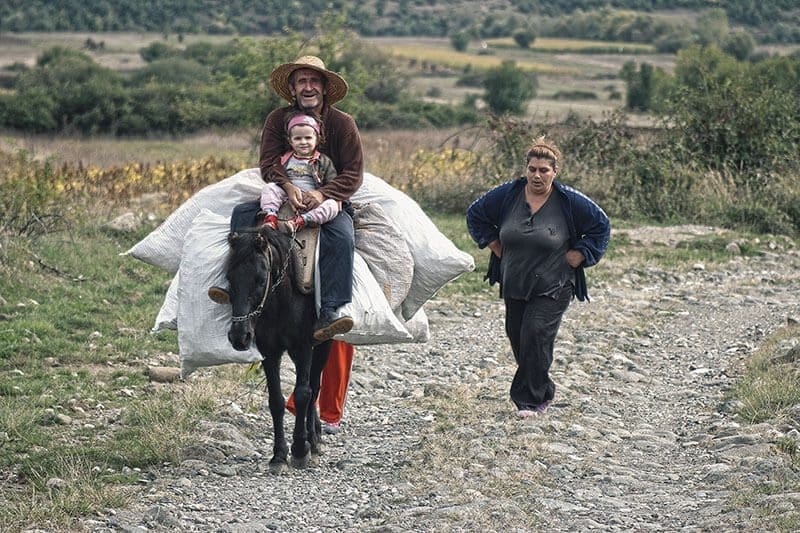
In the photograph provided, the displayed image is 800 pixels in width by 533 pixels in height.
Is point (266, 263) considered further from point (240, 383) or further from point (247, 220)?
point (240, 383)

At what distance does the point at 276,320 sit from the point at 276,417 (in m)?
0.60

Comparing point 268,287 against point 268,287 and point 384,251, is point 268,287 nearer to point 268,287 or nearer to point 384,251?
point 268,287

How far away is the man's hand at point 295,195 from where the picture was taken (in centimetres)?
755

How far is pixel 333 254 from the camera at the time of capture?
7.61 m

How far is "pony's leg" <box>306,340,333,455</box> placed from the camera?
8.04 meters

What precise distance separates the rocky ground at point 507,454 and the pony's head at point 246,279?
93 cm

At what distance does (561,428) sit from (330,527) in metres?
2.27

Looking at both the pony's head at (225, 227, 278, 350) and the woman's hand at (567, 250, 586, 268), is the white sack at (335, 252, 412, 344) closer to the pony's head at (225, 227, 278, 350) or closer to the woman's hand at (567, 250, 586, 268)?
the pony's head at (225, 227, 278, 350)

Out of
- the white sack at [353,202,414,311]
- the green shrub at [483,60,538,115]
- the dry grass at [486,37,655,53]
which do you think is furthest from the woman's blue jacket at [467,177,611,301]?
the dry grass at [486,37,655,53]

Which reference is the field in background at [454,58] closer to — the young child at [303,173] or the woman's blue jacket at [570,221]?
the woman's blue jacket at [570,221]

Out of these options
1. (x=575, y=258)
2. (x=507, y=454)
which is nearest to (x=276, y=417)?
(x=507, y=454)

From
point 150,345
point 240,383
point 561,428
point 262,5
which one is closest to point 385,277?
point 561,428

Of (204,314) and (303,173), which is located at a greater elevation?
(303,173)

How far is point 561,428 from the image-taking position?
8453 millimetres
